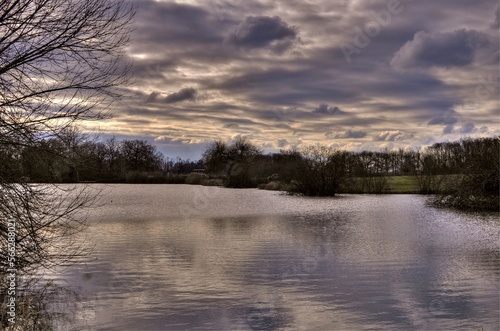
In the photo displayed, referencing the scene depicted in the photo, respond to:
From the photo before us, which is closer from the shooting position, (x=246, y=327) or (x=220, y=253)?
(x=246, y=327)

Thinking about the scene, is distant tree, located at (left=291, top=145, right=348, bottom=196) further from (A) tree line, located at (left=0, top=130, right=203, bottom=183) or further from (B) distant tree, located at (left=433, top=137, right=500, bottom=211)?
(A) tree line, located at (left=0, top=130, right=203, bottom=183)

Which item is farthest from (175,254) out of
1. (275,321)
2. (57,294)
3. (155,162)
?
(155,162)

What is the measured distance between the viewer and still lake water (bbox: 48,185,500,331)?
26.8 feet

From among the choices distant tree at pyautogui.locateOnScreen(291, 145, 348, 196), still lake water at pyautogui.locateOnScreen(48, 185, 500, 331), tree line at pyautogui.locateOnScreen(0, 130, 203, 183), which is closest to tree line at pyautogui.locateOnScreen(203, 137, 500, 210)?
distant tree at pyautogui.locateOnScreen(291, 145, 348, 196)

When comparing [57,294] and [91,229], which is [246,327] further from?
[91,229]

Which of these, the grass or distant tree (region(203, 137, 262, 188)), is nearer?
the grass

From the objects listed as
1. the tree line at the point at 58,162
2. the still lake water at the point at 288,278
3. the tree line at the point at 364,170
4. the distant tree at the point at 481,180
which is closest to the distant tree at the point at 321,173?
the tree line at the point at 364,170

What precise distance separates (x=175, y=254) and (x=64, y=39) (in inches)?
324

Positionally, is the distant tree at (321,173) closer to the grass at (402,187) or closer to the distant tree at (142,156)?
the grass at (402,187)

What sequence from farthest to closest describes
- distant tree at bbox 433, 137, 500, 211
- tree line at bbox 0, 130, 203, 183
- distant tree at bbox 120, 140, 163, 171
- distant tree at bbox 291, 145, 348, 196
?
distant tree at bbox 120, 140, 163, 171, distant tree at bbox 291, 145, 348, 196, distant tree at bbox 433, 137, 500, 211, tree line at bbox 0, 130, 203, 183

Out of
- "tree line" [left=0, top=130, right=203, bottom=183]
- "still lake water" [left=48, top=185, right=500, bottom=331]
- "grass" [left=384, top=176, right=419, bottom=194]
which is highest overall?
"tree line" [left=0, top=130, right=203, bottom=183]

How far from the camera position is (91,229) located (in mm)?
20562

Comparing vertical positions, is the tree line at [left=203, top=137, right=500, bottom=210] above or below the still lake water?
above

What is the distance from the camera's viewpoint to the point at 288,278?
11.1 m
